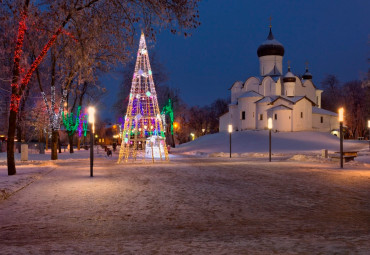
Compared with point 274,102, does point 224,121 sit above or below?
below

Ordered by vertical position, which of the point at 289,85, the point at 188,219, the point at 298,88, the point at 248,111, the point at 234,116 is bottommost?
the point at 188,219

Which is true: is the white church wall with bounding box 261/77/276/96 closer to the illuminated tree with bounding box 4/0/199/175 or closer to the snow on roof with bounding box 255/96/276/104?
the snow on roof with bounding box 255/96/276/104

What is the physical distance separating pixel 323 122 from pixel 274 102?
10.1 meters

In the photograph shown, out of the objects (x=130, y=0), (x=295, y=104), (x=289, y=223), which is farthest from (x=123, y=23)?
(x=295, y=104)

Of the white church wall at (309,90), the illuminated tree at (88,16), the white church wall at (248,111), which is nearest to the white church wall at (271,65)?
the white church wall at (309,90)

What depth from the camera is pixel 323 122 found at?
211ft

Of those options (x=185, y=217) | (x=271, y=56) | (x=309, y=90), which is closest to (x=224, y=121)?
(x=271, y=56)

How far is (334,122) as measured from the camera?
6594 centimetres

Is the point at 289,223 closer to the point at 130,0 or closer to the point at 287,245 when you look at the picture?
the point at 287,245

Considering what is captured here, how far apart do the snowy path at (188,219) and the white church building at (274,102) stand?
4721cm

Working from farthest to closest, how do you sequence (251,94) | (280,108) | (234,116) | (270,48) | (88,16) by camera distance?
(234,116)
(270,48)
(251,94)
(280,108)
(88,16)

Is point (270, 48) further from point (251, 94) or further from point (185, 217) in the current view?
point (185, 217)

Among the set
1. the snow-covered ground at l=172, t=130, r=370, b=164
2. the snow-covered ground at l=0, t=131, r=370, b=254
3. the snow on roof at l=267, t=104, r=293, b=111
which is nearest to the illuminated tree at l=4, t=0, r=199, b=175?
the snow-covered ground at l=0, t=131, r=370, b=254

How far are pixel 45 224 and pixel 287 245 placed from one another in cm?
421
